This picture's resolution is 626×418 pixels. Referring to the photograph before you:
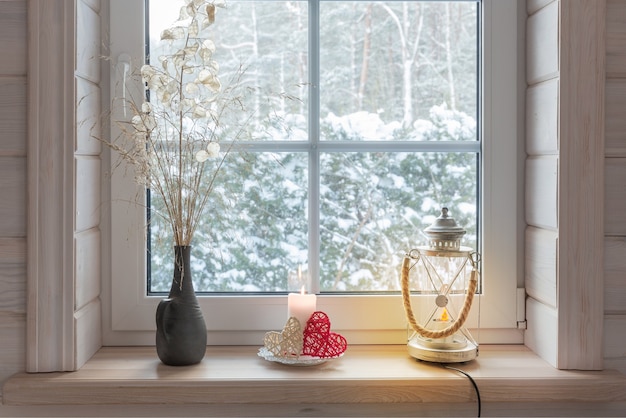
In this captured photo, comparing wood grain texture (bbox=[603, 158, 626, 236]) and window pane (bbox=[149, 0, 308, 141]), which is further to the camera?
window pane (bbox=[149, 0, 308, 141])

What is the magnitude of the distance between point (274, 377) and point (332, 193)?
47 cm

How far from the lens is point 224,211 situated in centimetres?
172

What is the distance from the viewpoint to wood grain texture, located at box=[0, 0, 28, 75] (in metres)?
1.47

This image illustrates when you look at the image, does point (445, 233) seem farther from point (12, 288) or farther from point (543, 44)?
point (12, 288)

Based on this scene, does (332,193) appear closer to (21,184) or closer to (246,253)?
(246,253)

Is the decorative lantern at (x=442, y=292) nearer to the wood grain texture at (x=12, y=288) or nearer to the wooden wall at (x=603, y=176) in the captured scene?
the wooden wall at (x=603, y=176)

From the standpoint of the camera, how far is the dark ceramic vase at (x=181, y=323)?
1521 millimetres

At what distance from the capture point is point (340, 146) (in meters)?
1.73

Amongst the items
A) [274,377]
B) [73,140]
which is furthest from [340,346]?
[73,140]

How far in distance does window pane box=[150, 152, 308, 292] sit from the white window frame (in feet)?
0.15

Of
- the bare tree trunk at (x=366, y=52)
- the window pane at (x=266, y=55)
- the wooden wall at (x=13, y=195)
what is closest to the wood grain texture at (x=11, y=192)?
the wooden wall at (x=13, y=195)

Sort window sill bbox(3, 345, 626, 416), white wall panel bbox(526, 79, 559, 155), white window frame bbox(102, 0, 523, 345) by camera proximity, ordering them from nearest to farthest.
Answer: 1. window sill bbox(3, 345, 626, 416)
2. white wall panel bbox(526, 79, 559, 155)
3. white window frame bbox(102, 0, 523, 345)

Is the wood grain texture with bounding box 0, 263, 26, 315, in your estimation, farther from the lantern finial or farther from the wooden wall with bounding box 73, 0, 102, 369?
the lantern finial

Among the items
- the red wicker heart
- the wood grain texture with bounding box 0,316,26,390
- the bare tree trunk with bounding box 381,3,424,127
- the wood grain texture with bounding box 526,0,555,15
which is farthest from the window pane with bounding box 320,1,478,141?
the wood grain texture with bounding box 0,316,26,390
